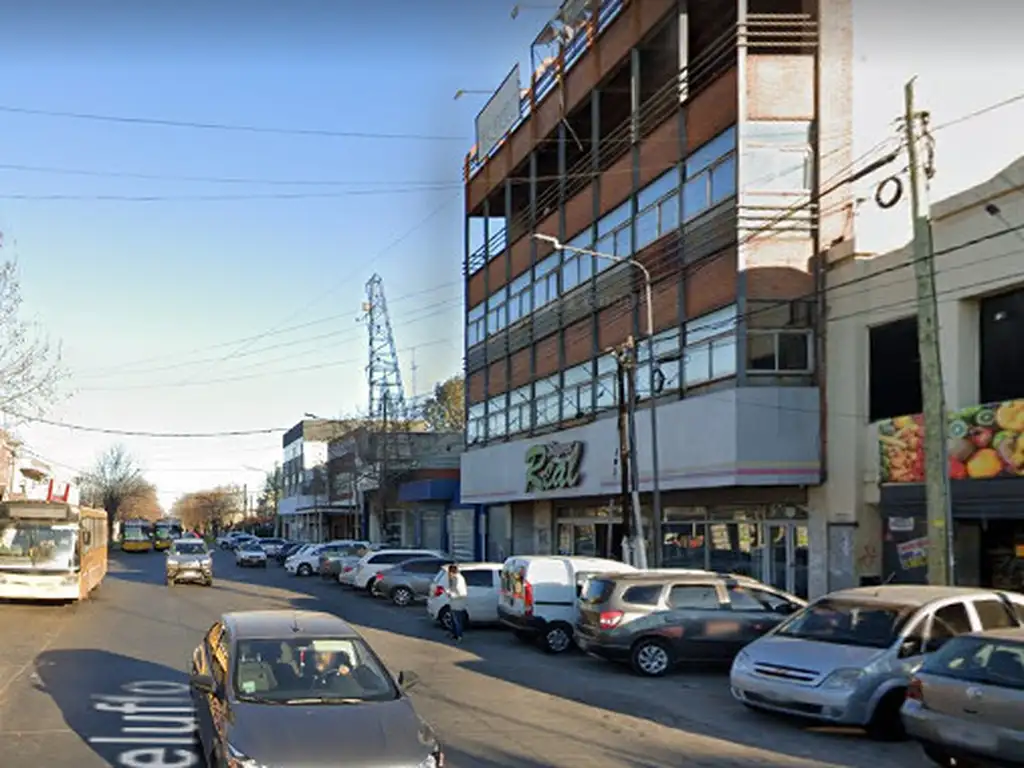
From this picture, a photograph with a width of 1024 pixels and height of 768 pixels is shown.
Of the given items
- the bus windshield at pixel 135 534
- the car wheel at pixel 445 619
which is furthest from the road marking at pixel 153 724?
the bus windshield at pixel 135 534

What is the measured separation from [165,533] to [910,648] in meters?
79.6

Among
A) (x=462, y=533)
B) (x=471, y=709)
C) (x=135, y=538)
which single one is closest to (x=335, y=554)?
(x=462, y=533)

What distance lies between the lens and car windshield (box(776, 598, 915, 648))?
1269 centimetres

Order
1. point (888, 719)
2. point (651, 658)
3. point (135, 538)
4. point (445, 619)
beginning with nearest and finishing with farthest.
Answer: point (888, 719), point (651, 658), point (445, 619), point (135, 538)

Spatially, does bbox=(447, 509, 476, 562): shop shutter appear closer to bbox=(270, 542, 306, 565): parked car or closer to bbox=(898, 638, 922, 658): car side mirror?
bbox=(270, 542, 306, 565): parked car

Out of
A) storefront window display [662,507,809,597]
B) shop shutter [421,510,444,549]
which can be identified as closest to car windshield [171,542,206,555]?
storefront window display [662,507,809,597]

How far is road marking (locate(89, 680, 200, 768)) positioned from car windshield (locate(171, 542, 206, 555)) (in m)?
25.3

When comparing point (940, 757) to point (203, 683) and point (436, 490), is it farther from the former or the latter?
point (436, 490)

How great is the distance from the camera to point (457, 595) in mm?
23000

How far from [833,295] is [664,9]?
995cm

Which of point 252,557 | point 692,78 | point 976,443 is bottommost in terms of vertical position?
point 252,557

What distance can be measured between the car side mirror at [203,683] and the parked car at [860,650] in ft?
21.4

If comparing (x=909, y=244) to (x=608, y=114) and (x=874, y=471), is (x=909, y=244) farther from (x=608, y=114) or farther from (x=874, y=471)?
(x=608, y=114)

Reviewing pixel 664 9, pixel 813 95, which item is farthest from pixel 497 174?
pixel 813 95
